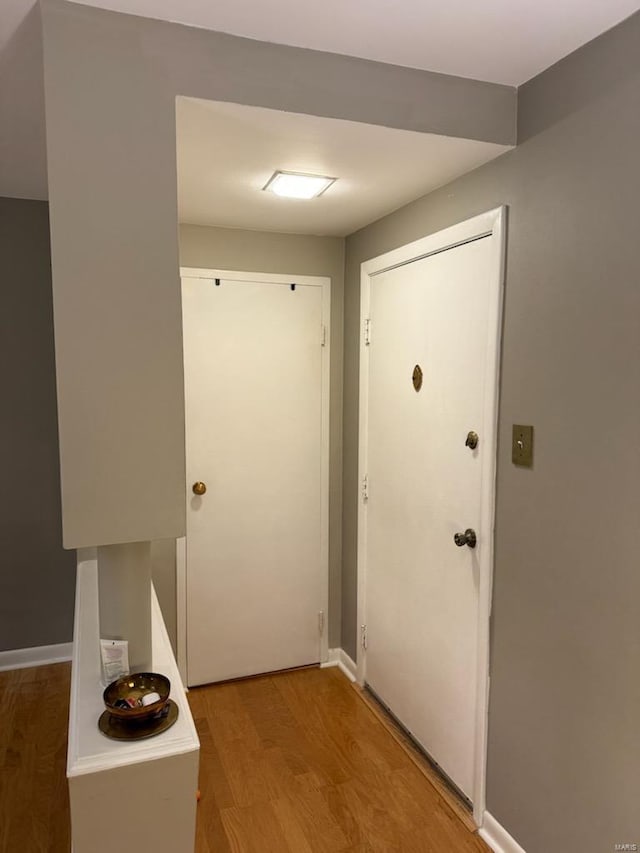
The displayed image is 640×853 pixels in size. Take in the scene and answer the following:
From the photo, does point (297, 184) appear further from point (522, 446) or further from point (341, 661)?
point (341, 661)

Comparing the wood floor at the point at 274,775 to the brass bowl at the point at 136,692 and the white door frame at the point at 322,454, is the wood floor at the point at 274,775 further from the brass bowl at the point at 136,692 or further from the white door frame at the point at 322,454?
the brass bowl at the point at 136,692

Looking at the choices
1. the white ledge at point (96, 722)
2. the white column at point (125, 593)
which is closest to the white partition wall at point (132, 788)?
the white ledge at point (96, 722)

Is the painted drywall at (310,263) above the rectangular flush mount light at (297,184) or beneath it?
beneath

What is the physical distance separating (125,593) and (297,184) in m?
1.47

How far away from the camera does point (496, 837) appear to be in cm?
199

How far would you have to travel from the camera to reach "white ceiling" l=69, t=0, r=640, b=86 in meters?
1.41

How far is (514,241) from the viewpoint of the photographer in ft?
6.11

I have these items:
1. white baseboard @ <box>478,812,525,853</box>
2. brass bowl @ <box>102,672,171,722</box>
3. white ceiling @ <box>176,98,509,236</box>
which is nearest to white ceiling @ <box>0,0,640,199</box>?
white ceiling @ <box>176,98,509,236</box>

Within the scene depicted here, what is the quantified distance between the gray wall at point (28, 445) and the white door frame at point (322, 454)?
2.16 ft

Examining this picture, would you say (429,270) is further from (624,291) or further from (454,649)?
(454,649)

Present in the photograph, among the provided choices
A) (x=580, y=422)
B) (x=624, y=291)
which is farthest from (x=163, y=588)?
(x=624, y=291)

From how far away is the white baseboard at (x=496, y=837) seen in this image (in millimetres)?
1912

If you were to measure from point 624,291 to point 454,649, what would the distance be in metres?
1.35

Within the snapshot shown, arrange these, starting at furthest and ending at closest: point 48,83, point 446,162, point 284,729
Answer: point 284,729 → point 446,162 → point 48,83
